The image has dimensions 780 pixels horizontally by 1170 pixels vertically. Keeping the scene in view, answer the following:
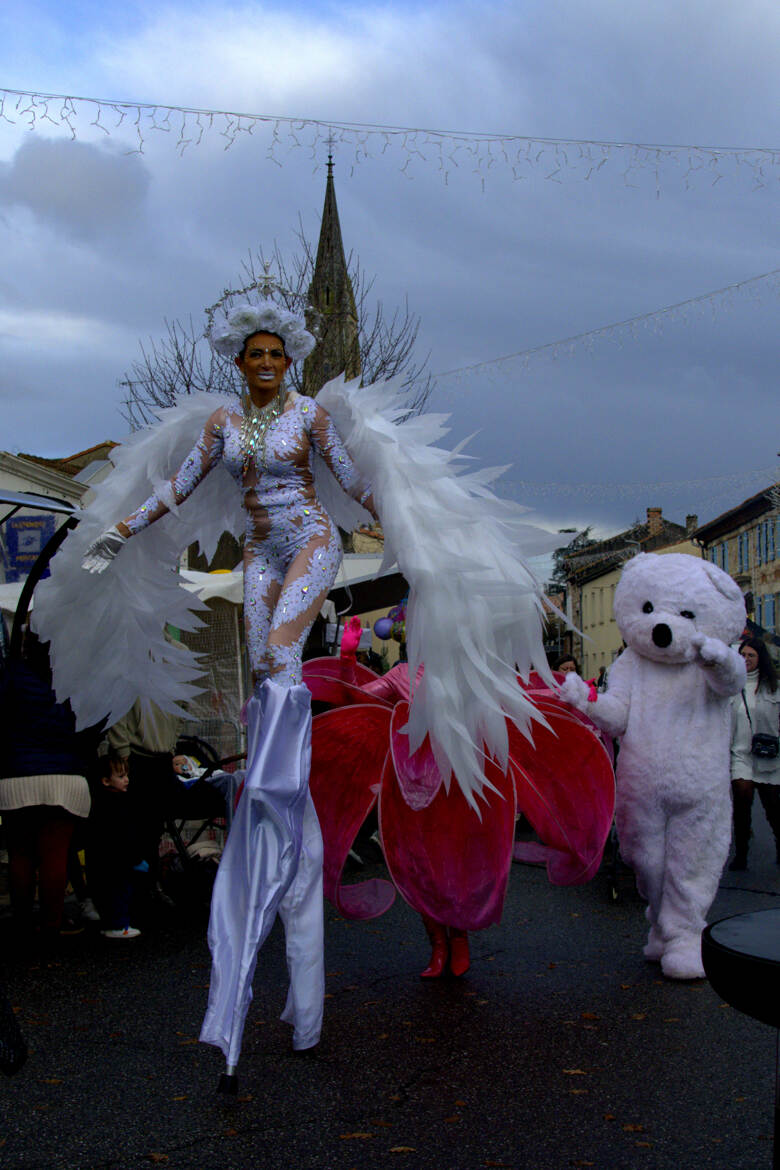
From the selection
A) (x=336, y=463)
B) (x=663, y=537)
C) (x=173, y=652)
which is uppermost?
(x=663, y=537)

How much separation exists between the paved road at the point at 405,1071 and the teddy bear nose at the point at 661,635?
1506mm

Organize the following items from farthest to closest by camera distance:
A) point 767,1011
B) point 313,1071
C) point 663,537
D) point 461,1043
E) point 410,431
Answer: point 663,537
point 410,431
point 461,1043
point 313,1071
point 767,1011

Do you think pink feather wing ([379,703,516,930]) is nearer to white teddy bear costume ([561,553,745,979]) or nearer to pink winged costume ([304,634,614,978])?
pink winged costume ([304,634,614,978])

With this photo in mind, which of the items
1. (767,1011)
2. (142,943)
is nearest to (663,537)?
(142,943)

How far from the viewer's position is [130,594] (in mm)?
4887

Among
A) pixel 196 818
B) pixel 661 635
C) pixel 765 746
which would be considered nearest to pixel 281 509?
pixel 661 635

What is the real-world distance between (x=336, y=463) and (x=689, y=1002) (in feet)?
8.42

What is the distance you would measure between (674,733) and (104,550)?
9.15 feet

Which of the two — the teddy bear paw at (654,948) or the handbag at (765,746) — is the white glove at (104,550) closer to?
the teddy bear paw at (654,948)

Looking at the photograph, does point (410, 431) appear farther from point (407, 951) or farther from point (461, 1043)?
point (407, 951)

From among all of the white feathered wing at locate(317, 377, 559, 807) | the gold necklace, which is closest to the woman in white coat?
the white feathered wing at locate(317, 377, 559, 807)

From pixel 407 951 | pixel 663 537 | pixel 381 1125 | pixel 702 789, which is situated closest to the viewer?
pixel 381 1125

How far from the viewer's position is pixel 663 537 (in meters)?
54.2

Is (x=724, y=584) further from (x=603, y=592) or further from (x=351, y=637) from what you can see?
(x=603, y=592)
